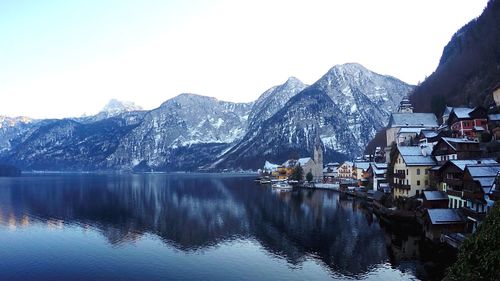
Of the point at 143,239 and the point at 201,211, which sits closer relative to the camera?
the point at 143,239

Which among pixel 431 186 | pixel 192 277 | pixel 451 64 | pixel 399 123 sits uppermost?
pixel 451 64

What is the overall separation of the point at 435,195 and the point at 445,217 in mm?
8900

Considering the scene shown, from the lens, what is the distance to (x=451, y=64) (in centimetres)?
14388

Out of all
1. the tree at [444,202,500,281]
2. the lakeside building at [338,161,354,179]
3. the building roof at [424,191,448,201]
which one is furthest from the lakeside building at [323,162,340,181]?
the tree at [444,202,500,281]

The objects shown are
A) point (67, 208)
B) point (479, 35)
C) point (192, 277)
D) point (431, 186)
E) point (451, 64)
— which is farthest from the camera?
point (451, 64)

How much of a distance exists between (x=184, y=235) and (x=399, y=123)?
66504 mm

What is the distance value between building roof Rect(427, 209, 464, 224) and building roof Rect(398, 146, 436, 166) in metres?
18.6

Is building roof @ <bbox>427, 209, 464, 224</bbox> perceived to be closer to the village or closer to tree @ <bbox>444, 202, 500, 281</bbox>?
the village

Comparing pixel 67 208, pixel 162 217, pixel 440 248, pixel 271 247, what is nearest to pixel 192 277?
pixel 271 247

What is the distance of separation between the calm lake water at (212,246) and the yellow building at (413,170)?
821 centimetres

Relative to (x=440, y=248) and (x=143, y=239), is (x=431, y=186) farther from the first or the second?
(x=143, y=239)

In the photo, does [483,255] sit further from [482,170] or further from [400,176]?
[400,176]

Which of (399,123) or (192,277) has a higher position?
(399,123)

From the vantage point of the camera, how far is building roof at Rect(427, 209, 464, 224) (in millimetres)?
42562
